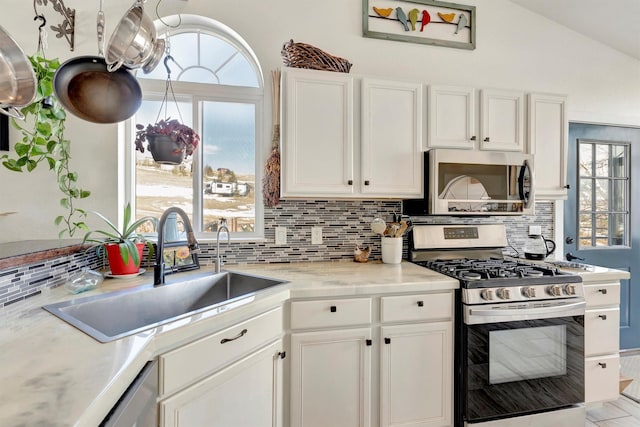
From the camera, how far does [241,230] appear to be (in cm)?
214

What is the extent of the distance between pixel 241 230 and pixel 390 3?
2.01m

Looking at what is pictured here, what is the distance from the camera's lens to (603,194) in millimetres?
2693

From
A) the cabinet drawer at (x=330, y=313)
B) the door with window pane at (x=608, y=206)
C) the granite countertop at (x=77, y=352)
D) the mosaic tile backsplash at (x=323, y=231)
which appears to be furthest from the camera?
the door with window pane at (x=608, y=206)

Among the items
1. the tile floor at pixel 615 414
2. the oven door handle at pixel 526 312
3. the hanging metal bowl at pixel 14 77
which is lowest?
the tile floor at pixel 615 414

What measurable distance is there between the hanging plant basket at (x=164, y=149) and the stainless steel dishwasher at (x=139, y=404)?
1.18m

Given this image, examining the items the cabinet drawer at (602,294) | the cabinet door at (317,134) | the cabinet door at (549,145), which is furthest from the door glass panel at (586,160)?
the cabinet door at (317,134)

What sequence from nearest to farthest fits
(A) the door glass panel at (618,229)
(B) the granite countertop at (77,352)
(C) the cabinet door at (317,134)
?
(B) the granite countertop at (77,352) → (C) the cabinet door at (317,134) → (A) the door glass panel at (618,229)

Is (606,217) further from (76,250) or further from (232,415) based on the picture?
(76,250)

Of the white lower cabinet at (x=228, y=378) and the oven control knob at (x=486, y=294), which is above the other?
the oven control knob at (x=486, y=294)

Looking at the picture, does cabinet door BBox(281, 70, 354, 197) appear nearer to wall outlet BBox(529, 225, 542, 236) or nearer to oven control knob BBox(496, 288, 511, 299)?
oven control knob BBox(496, 288, 511, 299)

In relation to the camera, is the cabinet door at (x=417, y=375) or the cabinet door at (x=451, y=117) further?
the cabinet door at (x=451, y=117)

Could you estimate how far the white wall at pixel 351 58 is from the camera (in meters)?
1.73

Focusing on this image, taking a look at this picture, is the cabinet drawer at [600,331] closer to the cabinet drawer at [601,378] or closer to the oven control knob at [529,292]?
the cabinet drawer at [601,378]

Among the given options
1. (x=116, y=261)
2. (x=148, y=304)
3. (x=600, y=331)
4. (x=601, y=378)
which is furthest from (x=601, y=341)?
(x=116, y=261)
